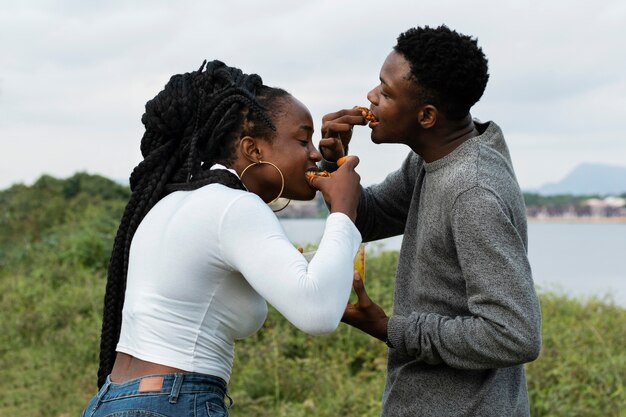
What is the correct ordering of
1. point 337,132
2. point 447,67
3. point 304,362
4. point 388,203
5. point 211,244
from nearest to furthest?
point 211,244 < point 447,67 < point 337,132 < point 388,203 < point 304,362

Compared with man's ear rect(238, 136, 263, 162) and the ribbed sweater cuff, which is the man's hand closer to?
the ribbed sweater cuff

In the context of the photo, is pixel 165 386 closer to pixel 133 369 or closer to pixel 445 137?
pixel 133 369

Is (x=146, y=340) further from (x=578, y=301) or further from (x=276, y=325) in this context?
(x=578, y=301)

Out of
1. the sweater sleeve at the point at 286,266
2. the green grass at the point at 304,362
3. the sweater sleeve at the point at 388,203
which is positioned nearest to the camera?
the sweater sleeve at the point at 286,266

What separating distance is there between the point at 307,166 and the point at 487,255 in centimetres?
60

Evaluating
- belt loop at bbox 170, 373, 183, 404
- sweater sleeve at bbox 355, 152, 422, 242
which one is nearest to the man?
sweater sleeve at bbox 355, 152, 422, 242

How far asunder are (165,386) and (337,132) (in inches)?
37.4

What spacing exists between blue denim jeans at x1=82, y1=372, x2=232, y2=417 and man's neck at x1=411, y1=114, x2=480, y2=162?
87 centimetres

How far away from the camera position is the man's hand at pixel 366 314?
7.84 ft

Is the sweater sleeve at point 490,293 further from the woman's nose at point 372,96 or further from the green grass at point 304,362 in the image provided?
the green grass at point 304,362

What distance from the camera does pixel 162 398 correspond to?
2.15 m

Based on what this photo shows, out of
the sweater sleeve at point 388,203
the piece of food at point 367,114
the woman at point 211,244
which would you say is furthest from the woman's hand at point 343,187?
the sweater sleeve at point 388,203

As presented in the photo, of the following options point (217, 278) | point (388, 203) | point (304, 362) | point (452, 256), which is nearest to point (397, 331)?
point (452, 256)

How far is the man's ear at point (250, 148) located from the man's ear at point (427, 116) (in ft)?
1.53
